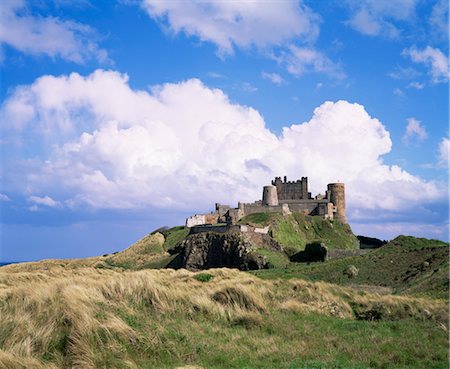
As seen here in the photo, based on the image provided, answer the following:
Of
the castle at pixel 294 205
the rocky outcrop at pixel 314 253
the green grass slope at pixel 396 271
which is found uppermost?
the castle at pixel 294 205

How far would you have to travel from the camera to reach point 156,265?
Result: 179 ft

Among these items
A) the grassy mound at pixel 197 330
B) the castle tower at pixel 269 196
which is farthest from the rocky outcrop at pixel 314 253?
the castle tower at pixel 269 196

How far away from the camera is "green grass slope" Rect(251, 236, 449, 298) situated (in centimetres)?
2564

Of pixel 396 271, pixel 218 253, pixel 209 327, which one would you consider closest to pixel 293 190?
pixel 218 253

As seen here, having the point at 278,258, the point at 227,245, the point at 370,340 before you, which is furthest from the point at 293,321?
the point at 227,245

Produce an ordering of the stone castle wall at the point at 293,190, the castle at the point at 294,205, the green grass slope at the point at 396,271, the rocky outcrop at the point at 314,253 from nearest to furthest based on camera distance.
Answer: the green grass slope at the point at 396,271 → the rocky outcrop at the point at 314,253 → the castle at the point at 294,205 → the stone castle wall at the point at 293,190

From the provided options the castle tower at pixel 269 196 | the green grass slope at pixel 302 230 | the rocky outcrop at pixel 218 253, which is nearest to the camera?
the rocky outcrop at pixel 218 253

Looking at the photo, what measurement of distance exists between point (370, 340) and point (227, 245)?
37595 millimetres

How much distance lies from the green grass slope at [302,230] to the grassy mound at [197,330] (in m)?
36.7

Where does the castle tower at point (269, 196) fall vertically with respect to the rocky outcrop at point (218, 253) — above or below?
above

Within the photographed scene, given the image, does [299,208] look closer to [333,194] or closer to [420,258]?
[333,194]

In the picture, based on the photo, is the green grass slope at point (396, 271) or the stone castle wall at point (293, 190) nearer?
the green grass slope at point (396, 271)

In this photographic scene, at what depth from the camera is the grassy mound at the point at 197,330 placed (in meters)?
9.61

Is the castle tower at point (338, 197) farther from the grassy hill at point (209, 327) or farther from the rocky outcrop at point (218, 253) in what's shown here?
the grassy hill at point (209, 327)
